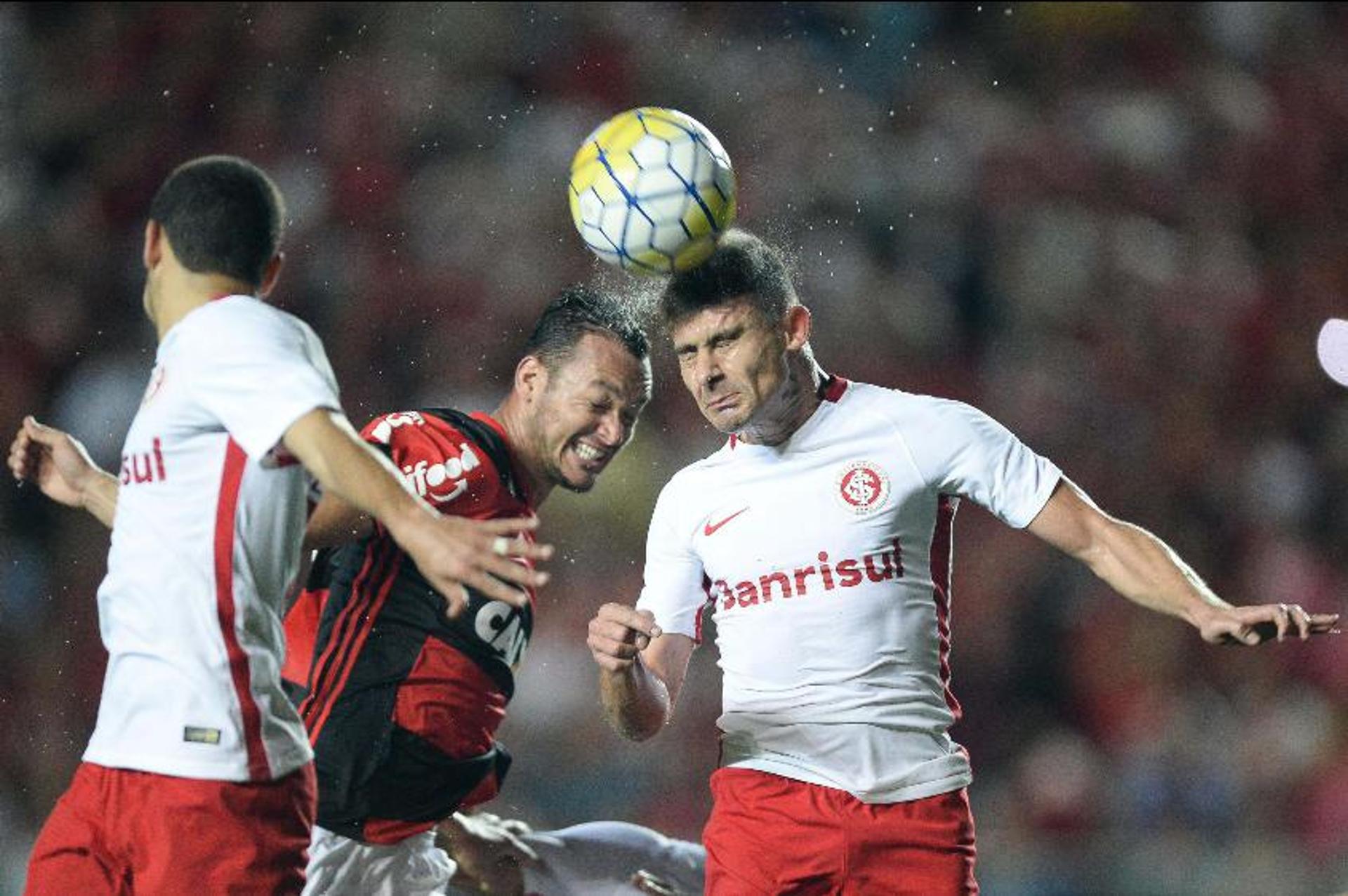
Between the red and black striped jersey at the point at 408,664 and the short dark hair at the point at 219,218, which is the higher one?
the short dark hair at the point at 219,218

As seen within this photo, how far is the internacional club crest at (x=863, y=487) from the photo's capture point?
3262 mm

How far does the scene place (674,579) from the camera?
3.43m

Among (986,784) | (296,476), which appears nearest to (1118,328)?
(986,784)

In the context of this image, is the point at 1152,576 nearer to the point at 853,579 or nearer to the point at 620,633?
the point at 853,579

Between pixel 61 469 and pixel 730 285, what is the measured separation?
1.39 m

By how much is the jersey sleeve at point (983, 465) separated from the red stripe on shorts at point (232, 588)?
1.41m

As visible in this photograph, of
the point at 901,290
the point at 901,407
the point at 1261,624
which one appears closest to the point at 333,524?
the point at 901,407

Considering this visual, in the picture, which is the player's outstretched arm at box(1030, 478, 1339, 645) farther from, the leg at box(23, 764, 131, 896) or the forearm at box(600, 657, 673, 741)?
the leg at box(23, 764, 131, 896)

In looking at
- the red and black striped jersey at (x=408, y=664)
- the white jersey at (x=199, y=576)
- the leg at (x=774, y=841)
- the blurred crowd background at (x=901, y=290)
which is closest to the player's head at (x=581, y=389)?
the red and black striped jersey at (x=408, y=664)

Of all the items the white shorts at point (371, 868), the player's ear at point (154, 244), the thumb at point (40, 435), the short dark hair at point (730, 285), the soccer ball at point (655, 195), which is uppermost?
the soccer ball at point (655, 195)

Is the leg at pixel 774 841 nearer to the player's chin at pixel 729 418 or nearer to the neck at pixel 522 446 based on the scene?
the player's chin at pixel 729 418

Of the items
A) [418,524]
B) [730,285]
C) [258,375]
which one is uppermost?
[730,285]

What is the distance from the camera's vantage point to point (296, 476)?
2602mm

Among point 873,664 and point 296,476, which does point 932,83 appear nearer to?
point 873,664
